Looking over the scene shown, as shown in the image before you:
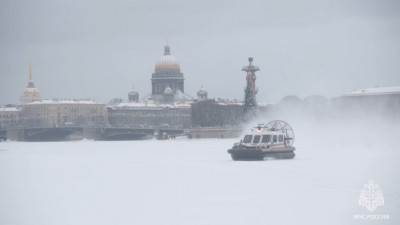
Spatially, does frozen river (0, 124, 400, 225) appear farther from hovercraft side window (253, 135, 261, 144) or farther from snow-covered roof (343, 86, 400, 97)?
snow-covered roof (343, 86, 400, 97)

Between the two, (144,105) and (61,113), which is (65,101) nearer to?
(61,113)

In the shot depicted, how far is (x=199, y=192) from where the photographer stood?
29.9 metres

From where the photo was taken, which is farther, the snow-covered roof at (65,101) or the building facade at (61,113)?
the snow-covered roof at (65,101)

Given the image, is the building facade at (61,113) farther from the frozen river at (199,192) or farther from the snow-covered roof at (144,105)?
the frozen river at (199,192)

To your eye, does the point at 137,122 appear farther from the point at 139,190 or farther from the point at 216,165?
the point at 139,190

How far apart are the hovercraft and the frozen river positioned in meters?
1.41

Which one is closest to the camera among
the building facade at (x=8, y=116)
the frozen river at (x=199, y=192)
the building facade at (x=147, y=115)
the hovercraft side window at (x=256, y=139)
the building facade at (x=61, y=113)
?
the frozen river at (x=199, y=192)

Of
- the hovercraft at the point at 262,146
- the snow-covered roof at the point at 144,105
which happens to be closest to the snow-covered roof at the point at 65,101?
the snow-covered roof at the point at 144,105

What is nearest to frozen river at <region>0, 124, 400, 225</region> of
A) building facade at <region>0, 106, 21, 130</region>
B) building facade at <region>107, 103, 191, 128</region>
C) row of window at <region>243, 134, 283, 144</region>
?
row of window at <region>243, 134, 283, 144</region>

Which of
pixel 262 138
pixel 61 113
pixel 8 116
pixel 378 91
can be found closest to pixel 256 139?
pixel 262 138

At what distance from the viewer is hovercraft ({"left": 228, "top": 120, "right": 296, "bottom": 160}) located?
46.8m

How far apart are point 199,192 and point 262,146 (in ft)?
58.0

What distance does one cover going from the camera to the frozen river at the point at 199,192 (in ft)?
82.2

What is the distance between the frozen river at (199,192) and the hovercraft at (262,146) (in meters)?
1.41
